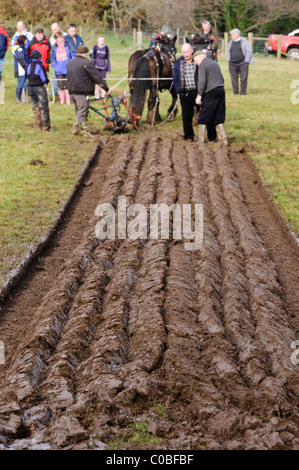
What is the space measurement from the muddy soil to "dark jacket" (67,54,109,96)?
463 centimetres

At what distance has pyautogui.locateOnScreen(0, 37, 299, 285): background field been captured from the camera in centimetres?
802

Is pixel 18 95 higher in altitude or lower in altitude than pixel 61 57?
lower

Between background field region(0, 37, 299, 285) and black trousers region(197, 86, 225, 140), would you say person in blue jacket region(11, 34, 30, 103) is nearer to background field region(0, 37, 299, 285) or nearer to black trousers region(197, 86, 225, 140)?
background field region(0, 37, 299, 285)

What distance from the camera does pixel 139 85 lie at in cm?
1322

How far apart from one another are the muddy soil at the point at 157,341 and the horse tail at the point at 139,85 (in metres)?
5.18

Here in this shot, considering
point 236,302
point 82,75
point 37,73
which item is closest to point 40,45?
point 37,73

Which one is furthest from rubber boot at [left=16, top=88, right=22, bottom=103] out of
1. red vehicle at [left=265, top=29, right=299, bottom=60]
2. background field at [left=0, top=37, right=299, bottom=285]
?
red vehicle at [left=265, top=29, right=299, bottom=60]

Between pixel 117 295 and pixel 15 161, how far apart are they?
595 cm

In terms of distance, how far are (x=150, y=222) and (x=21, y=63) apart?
328 inches

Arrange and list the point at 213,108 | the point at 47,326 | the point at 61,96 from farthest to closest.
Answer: the point at 61,96, the point at 213,108, the point at 47,326

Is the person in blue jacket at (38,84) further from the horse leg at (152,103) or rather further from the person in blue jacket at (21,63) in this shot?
the horse leg at (152,103)

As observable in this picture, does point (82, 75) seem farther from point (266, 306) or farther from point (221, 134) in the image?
point (266, 306)

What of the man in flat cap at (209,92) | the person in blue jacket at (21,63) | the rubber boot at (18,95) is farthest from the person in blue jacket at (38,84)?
the rubber boot at (18,95)

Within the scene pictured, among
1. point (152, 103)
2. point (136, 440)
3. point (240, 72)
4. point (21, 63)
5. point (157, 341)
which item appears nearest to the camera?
point (136, 440)
